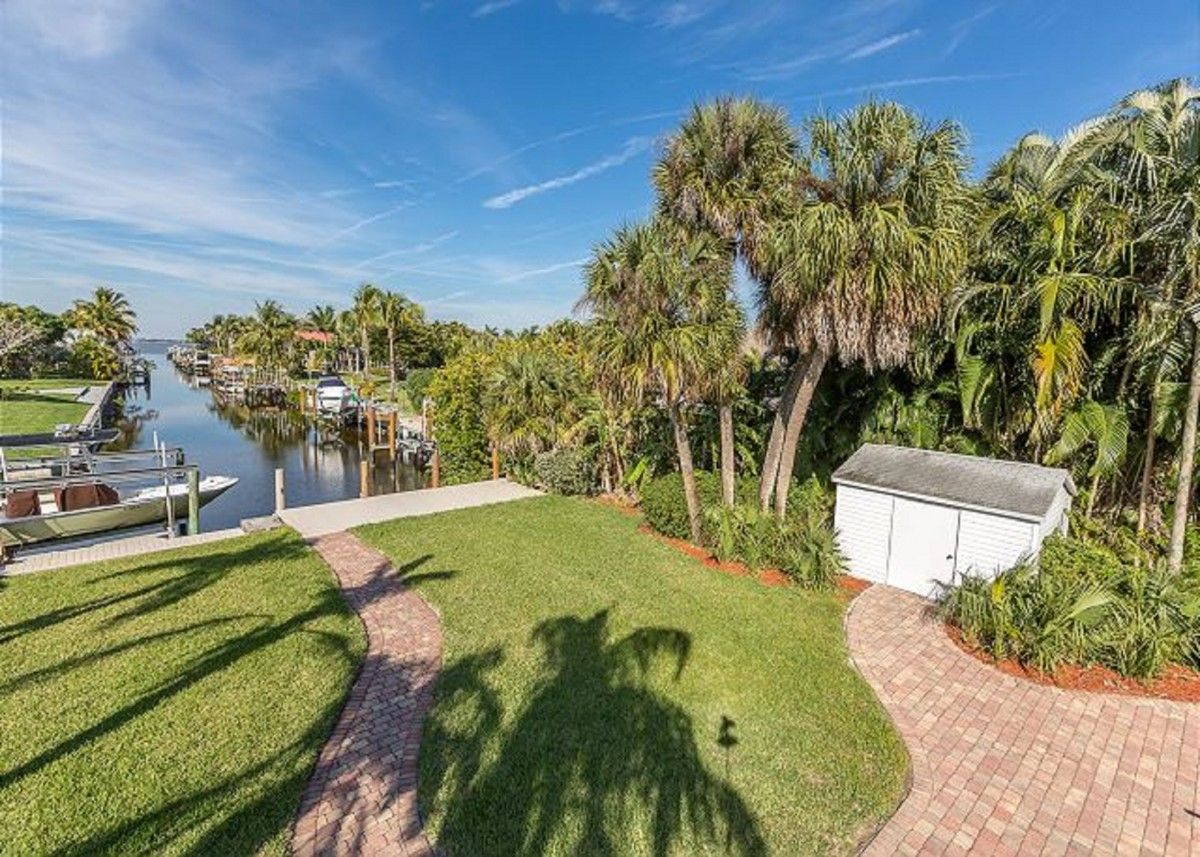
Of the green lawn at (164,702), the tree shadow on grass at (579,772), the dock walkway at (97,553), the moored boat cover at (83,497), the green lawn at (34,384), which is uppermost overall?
the green lawn at (34,384)

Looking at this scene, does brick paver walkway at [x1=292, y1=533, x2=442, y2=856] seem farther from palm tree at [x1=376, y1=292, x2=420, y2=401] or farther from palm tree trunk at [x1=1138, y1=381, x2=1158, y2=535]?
palm tree at [x1=376, y1=292, x2=420, y2=401]

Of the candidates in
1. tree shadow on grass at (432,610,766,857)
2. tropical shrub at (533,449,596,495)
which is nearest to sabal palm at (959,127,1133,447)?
tree shadow on grass at (432,610,766,857)

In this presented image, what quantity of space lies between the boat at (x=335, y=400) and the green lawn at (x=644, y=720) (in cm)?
2590

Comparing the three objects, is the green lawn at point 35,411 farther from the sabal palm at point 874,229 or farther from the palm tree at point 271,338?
the sabal palm at point 874,229

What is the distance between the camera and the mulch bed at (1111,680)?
247 inches

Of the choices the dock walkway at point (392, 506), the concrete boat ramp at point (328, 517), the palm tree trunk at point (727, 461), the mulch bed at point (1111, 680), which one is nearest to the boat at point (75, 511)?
the concrete boat ramp at point (328, 517)

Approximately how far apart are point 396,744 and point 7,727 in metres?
3.26

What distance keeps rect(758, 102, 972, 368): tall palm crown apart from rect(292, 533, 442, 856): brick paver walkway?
695 cm

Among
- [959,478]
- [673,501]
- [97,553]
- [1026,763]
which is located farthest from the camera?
[673,501]

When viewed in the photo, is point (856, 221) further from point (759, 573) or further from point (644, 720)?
point (644, 720)

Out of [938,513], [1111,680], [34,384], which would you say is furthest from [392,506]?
[34,384]

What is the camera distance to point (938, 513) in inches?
326

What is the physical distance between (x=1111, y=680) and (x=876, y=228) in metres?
6.07

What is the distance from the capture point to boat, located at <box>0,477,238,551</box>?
10.8 m
